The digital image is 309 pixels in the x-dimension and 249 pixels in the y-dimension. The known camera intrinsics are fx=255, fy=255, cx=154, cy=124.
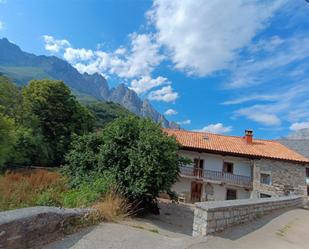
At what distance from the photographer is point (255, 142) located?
83.8 feet

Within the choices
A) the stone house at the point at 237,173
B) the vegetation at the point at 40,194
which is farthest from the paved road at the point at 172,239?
the stone house at the point at 237,173

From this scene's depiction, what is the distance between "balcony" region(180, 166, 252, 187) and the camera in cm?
2144

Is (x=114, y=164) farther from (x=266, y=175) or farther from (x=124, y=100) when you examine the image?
(x=124, y=100)

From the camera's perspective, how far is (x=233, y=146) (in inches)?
904

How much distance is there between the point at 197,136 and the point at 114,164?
15292 mm

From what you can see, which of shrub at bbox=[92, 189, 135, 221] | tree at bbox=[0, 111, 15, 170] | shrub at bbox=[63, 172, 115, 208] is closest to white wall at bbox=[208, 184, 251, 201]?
tree at bbox=[0, 111, 15, 170]

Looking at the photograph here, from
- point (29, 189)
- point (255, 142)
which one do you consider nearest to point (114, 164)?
point (29, 189)

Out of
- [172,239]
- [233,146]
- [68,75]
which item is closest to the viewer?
[172,239]

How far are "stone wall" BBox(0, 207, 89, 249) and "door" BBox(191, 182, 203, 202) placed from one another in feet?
61.9

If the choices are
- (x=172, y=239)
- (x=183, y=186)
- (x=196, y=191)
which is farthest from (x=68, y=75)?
(x=172, y=239)

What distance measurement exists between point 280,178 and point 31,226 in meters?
21.6

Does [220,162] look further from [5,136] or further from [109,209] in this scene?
[109,209]

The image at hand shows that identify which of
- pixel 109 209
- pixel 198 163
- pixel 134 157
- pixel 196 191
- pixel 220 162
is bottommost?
pixel 109 209

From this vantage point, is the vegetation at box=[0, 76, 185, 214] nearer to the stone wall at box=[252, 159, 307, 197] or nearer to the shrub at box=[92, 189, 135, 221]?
the shrub at box=[92, 189, 135, 221]
